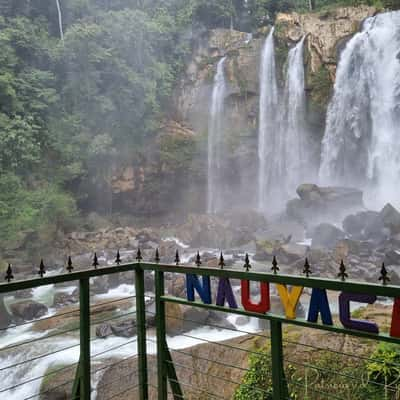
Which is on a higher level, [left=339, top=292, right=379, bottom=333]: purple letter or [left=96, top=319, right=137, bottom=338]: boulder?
[left=339, top=292, right=379, bottom=333]: purple letter

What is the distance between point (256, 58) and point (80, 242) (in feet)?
51.9

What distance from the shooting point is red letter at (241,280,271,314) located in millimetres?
2011

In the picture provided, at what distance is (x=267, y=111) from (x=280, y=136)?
1860 millimetres

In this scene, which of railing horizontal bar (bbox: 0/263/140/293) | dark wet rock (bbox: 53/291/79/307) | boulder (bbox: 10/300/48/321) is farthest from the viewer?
dark wet rock (bbox: 53/291/79/307)

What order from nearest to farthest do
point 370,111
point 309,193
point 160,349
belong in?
1. point 160,349
2. point 309,193
3. point 370,111

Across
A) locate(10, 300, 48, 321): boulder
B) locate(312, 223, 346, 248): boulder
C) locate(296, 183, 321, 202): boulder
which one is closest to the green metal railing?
A: locate(10, 300, 48, 321): boulder

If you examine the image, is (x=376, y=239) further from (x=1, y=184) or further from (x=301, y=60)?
(x=1, y=184)

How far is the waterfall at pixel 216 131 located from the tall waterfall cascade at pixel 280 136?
2651 millimetres

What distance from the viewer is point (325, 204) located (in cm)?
1753

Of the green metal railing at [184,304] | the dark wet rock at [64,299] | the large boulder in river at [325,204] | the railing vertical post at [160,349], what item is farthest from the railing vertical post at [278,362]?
the large boulder in river at [325,204]

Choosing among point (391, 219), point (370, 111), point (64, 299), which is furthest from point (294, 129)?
point (64, 299)

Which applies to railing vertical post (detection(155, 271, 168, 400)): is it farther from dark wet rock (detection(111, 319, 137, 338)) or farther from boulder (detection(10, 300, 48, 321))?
boulder (detection(10, 300, 48, 321))

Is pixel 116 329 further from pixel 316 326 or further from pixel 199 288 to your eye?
pixel 316 326

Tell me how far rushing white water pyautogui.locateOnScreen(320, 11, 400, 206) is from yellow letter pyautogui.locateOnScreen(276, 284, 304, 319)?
767 inches
